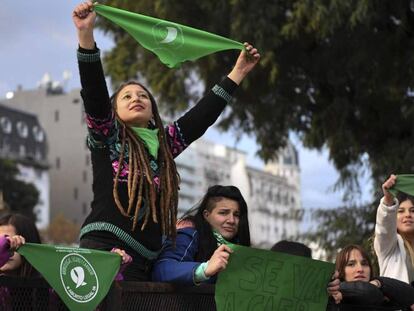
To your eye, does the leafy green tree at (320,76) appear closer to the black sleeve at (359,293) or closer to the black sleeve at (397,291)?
the black sleeve at (397,291)

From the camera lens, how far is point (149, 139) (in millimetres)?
3854

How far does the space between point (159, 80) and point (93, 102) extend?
8.60 m

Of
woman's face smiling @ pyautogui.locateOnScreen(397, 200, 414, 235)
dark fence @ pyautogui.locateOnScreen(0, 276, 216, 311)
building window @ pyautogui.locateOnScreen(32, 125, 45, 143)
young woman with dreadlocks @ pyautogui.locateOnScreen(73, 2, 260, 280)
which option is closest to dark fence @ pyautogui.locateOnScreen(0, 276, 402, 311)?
dark fence @ pyautogui.locateOnScreen(0, 276, 216, 311)

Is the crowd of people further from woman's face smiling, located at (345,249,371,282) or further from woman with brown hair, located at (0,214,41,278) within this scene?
woman's face smiling, located at (345,249,371,282)

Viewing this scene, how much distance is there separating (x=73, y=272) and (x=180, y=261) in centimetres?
82

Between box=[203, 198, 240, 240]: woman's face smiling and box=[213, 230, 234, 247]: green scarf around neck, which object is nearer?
box=[213, 230, 234, 247]: green scarf around neck

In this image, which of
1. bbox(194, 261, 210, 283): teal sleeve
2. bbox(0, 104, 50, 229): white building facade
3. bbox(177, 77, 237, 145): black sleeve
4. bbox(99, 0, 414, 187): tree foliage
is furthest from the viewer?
bbox(0, 104, 50, 229): white building facade

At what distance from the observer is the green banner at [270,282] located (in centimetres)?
345

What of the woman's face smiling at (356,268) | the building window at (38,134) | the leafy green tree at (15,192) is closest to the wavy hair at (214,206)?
the woman's face smiling at (356,268)

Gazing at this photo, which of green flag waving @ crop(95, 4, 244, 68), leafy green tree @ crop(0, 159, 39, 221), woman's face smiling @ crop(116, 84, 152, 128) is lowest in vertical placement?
woman's face smiling @ crop(116, 84, 152, 128)

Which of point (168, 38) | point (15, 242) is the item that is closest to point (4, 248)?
point (15, 242)

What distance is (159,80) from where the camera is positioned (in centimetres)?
1208

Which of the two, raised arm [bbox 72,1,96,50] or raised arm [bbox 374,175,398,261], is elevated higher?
raised arm [bbox 72,1,96,50]

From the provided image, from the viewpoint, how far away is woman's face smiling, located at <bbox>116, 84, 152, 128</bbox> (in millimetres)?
3887
